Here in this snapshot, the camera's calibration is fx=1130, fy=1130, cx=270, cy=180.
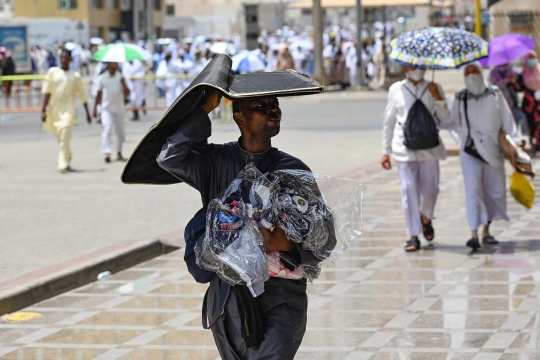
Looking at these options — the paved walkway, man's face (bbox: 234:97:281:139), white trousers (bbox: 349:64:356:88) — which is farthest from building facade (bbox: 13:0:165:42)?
man's face (bbox: 234:97:281:139)

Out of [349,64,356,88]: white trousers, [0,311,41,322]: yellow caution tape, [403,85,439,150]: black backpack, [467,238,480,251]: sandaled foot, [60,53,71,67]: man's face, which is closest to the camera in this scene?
[0,311,41,322]: yellow caution tape

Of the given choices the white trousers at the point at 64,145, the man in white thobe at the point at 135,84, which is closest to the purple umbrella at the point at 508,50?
the white trousers at the point at 64,145

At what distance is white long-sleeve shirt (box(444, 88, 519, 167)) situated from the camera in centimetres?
982

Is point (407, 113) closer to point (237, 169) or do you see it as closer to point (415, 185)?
Answer: point (415, 185)

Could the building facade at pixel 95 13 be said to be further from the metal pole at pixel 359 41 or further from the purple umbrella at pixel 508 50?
the purple umbrella at pixel 508 50

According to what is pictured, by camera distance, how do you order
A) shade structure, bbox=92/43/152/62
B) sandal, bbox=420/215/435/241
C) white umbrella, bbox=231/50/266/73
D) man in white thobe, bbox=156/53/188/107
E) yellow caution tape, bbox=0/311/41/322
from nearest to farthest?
yellow caution tape, bbox=0/311/41/322 → sandal, bbox=420/215/435/241 → shade structure, bbox=92/43/152/62 → white umbrella, bbox=231/50/266/73 → man in white thobe, bbox=156/53/188/107

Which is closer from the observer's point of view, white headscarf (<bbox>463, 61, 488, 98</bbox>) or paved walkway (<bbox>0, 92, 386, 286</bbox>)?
white headscarf (<bbox>463, 61, 488, 98</bbox>)

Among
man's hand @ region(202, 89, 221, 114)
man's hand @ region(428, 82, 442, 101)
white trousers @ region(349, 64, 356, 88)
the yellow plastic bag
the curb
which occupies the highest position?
man's hand @ region(202, 89, 221, 114)

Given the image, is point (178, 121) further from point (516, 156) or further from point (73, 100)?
point (73, 100)

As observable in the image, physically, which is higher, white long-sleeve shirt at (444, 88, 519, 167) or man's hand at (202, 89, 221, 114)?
man's hand at (202, 89, 221, 114)

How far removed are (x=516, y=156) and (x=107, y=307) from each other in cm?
376

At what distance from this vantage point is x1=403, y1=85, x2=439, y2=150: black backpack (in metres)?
9.72

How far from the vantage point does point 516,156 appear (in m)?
9.70

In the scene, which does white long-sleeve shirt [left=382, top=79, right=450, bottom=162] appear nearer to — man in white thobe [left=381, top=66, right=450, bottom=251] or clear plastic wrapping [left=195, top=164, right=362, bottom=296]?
man in white thobe [left=381, top=66, right=450, bottom=251]
